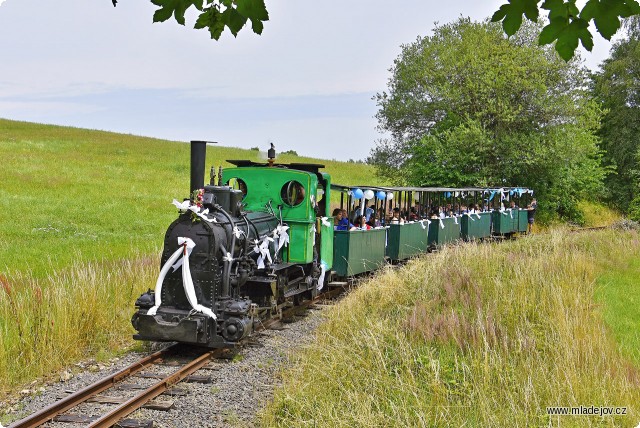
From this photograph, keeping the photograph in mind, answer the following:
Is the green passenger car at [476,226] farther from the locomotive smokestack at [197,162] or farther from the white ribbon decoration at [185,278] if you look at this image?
the white ribbon decoration at [185,278]

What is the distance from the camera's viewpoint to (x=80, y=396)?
20.5 feet

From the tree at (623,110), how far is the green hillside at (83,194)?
A: 13.8m

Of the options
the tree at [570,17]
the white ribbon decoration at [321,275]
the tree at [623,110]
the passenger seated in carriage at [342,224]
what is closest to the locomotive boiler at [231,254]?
the white ribbon decoration at [321,275]

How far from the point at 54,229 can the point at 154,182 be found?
15136mm

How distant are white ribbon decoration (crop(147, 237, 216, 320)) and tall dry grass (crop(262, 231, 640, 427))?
4.65ft

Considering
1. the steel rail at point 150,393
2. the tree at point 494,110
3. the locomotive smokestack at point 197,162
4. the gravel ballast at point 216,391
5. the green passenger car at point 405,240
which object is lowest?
the gravel ballast at point 216,391

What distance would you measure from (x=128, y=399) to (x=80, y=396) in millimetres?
489

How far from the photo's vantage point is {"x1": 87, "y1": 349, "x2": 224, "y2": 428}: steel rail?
5.62m

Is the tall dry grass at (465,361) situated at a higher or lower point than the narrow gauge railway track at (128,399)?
higher

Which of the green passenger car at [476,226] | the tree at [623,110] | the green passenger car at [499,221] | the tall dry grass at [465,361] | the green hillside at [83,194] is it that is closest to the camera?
the tall dry grass at [465,361]

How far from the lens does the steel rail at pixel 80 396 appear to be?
5582 mm

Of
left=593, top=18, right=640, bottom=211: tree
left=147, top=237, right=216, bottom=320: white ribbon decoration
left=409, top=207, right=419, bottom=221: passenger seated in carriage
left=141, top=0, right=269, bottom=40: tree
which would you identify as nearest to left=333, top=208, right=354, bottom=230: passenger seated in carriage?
left=409, top=207, right=419, bottom=221: passenger seated in carriage

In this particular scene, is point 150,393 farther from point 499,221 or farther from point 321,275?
point 499,221

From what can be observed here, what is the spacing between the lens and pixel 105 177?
35.3 m
